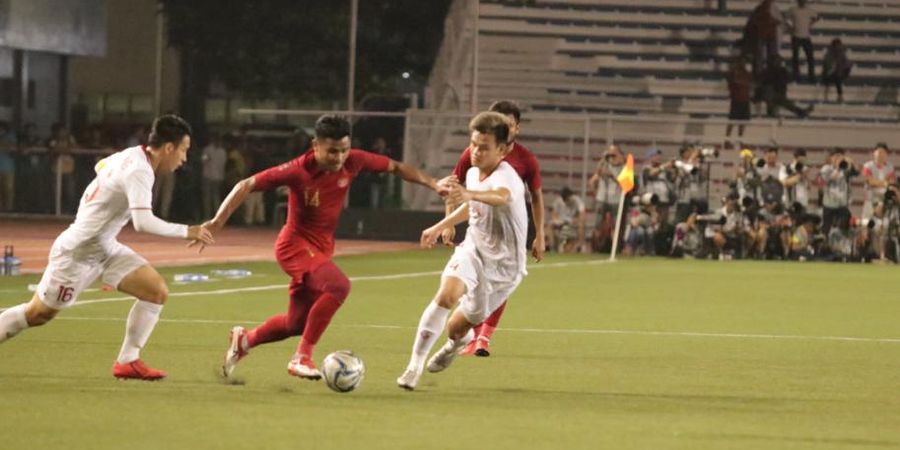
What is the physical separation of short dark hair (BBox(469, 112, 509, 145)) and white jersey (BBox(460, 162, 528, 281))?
0.33m

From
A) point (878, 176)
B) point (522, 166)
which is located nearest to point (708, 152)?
point (878, 176)

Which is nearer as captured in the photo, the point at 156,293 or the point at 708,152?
the point at 156,293

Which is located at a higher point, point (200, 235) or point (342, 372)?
point (200, 235)

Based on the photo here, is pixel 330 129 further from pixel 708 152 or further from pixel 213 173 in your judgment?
pixel 213 173

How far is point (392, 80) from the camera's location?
48.3m

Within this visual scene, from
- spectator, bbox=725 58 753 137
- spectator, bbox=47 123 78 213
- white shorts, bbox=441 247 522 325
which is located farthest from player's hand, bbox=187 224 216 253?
spectator, bbox=47 123 78 213

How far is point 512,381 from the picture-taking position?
41.9 feet

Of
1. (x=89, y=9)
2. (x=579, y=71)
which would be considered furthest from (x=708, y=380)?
(x=89, y=9)

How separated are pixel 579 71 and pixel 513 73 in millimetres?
1479

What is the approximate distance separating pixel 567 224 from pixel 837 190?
15.6ft

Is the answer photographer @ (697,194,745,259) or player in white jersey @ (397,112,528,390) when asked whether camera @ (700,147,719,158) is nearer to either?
photographer @ (697,194,745,259)

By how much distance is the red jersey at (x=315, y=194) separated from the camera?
12.3 metres

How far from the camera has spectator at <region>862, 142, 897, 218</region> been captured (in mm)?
31531

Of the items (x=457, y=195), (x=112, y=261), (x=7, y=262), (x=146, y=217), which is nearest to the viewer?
(x=457, y=195)
